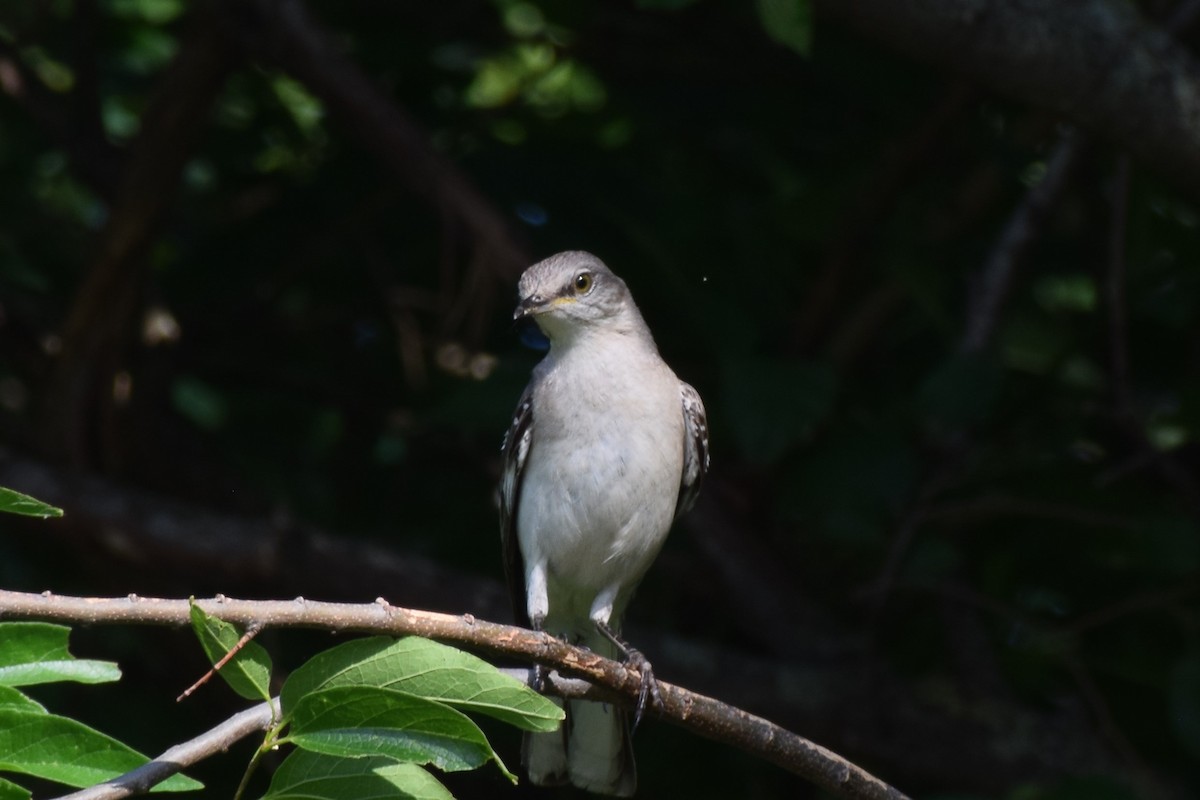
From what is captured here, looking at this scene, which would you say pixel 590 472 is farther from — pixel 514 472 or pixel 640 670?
pixel 640 670

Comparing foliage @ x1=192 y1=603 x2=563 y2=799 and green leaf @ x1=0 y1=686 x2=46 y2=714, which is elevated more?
foliage @ x1=192 y1=603 x2=563 y2=799

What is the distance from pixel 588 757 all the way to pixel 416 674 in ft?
8.10

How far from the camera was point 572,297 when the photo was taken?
16.4 ft

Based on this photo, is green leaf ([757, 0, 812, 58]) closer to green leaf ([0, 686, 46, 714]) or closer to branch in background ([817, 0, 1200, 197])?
branch in background ([817, 0, 1200, 197])

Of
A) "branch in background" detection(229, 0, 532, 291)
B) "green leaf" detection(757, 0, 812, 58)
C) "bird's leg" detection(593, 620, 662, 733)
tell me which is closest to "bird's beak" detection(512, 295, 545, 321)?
"branch in background" detection(229, 0, 532, 291)

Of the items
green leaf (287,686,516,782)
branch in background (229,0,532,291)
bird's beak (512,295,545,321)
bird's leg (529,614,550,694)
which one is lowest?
green leaf (287,686,516,782)

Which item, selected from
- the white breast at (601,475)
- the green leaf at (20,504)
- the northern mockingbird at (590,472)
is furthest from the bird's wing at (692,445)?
the green leaf at (20,504)

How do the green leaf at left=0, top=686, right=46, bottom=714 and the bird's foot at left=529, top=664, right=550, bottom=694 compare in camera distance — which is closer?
the green leaf at left=0, top=686, right=46, bottom=714

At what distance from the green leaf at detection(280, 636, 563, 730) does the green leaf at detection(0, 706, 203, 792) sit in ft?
0.91

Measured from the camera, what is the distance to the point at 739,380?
18.5 ft

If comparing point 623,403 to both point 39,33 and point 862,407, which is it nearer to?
point 862,407

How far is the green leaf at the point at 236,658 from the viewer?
2.49m

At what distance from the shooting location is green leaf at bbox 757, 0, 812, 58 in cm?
424

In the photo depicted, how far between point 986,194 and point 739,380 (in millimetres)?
2085
